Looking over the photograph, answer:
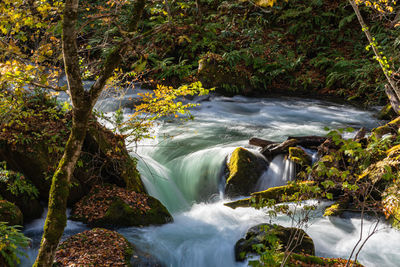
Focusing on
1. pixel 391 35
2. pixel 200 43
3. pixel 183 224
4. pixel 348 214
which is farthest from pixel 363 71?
pixel 183 224

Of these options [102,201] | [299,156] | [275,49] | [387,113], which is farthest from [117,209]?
[275,49]

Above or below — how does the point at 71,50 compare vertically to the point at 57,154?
above

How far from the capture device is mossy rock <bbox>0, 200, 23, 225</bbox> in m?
4.48

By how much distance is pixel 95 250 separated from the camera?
14.1ft

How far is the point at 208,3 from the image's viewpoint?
18391mm

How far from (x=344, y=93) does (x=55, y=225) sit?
514 inches

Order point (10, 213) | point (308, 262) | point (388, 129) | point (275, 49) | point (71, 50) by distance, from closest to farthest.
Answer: point (71, 50) → point (308, 262) → point (10, 213) → point (388, 129) → point (275, 49)

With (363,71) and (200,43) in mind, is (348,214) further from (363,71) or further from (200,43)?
(200,43)

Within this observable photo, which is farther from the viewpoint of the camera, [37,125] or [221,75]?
[221,75]

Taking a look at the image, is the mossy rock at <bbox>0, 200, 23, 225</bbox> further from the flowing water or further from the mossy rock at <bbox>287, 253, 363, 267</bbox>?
the mossy rock at <bbox>287, 253, 363, 267</bbox>

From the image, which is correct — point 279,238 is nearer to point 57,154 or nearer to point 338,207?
point 338,207

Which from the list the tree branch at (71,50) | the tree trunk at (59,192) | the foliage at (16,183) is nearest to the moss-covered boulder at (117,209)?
the foliage at (16,183)

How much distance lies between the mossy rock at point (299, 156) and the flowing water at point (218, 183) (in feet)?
0.60

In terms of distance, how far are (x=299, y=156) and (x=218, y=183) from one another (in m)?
2.03
